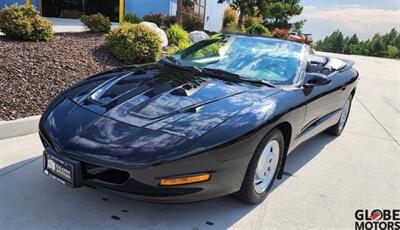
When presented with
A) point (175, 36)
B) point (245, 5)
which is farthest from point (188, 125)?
point (245, 5)

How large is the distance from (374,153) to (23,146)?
4.14 meters

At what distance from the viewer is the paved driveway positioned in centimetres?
275

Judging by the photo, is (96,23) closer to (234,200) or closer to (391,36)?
(234,200)

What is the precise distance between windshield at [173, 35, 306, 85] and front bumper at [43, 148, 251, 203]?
52.0 inches

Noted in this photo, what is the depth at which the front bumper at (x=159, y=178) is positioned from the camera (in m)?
2.40

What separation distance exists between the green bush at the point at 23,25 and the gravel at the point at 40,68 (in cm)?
19

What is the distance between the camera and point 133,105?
9.53 ft

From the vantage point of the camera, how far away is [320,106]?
13.1 ft

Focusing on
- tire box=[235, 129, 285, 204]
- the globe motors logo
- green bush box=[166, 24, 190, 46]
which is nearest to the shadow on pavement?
tire box=[235, 129, 285, 204]

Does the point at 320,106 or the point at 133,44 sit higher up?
the point at 133,44

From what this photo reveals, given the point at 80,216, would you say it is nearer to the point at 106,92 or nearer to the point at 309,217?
the point at 106,92

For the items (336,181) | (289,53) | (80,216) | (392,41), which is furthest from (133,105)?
(392,41)

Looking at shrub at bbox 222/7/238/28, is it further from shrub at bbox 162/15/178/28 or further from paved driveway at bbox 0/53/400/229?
paved driveway at bbox 0/53/400/229

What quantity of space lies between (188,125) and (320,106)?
6.36ft
